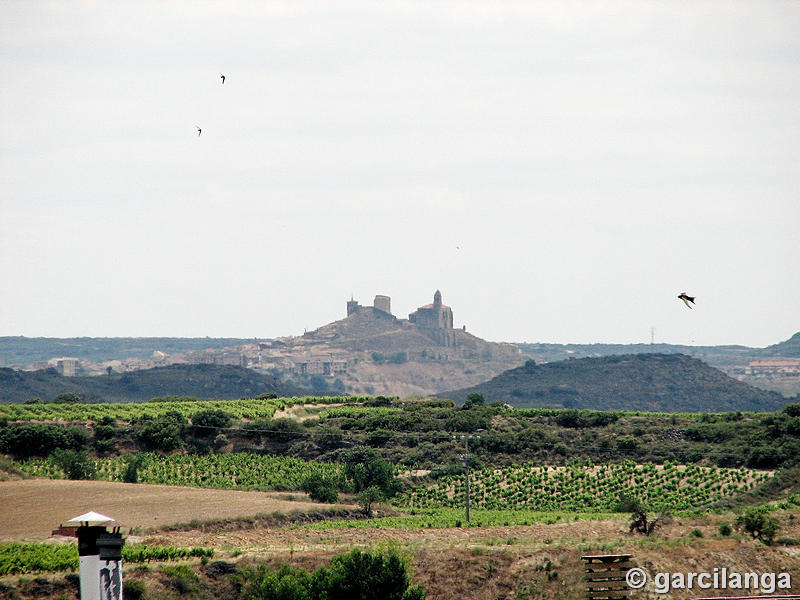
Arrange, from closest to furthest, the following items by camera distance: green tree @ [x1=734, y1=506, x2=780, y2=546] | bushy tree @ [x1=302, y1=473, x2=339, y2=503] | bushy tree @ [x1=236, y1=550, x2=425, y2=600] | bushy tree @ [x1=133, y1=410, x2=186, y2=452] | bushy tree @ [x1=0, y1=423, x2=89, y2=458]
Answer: bushy tree @ [x1=236, y1=550, x2=425, y2=600], green tree @ [x1=734, y1=506, x2=780, y2=546], bushy tree @ [x1=302, y1=473, x2=339, y2=503], bushy tree @ [x1=0, y1=423, x2=89, y2=458], bushy tree @ [x1=133, y1=410, x2=186, y2=452]

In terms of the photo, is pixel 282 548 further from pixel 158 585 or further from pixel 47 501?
pixel 47 501

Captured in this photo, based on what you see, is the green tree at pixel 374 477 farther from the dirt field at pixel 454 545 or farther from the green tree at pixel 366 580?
the green tree at pixel 366 580

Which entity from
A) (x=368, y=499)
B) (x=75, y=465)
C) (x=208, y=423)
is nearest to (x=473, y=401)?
(x=208, y=423)

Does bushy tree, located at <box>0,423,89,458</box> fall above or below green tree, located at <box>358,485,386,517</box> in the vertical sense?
above

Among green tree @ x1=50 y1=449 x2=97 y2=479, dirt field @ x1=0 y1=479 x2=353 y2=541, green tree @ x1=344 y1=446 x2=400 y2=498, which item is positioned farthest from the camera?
green tree @ x1=344 y1=446 x2=400 y2=498

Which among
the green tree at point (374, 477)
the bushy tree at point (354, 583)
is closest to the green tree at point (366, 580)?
the bushy tree at point (354, 583)

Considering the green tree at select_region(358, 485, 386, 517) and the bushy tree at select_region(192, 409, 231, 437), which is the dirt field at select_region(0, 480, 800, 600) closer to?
the green tree at select_region(358, 485, 386, 517)

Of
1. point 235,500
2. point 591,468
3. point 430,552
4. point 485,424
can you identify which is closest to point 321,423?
point 485,424

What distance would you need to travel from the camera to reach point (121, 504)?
57.3 m

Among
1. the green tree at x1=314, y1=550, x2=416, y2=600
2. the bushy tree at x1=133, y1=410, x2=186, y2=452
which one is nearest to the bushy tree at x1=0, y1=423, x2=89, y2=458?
the bushy tree at x1=133, y1=410, x2=186, y2=452

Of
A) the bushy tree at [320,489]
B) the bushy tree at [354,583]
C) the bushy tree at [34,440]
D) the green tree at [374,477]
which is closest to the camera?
the bushy tree at [354,583]

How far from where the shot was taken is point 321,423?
314 feet

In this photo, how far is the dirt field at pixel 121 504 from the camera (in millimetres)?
52094

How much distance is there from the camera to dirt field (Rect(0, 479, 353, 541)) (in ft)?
171
